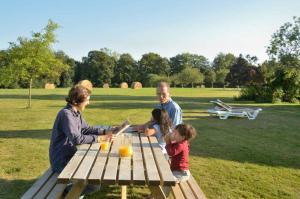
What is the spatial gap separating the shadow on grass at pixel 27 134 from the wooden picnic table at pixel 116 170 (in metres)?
7.46

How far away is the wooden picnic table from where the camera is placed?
3.51 m

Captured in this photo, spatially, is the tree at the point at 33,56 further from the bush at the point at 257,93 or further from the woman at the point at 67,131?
the bush at the point at 257,93

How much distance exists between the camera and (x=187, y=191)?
5.02 m

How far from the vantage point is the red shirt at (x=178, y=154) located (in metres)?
5.22

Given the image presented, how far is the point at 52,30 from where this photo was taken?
74.1 feet

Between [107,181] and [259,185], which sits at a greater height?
[107,181]

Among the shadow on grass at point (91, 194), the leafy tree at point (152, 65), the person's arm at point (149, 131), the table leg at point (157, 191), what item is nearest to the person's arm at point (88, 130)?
the person's arm at point (149, 131)

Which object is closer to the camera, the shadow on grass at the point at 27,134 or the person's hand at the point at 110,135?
the person's hand at the point at 110,135

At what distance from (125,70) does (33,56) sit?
79.0 m

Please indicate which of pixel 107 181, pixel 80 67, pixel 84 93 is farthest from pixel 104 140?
pixel 80 67

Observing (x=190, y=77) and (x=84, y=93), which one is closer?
(x=84, y=93)

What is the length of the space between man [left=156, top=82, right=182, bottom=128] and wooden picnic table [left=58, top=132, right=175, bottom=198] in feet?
4.48

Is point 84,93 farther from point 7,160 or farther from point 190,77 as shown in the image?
point 190,77

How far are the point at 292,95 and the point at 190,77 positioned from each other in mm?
56973
